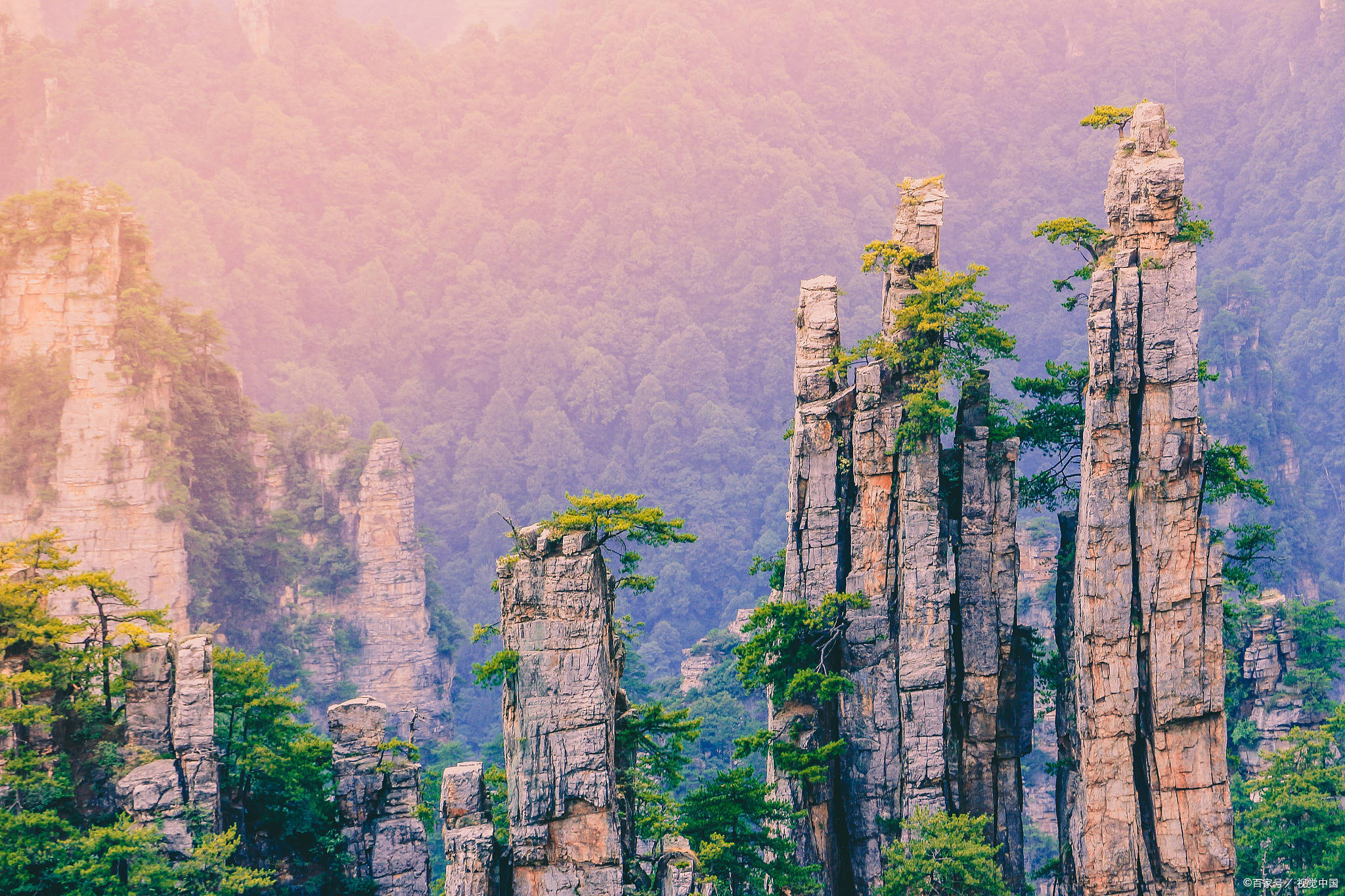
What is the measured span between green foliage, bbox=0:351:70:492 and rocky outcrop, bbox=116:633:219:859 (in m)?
21.8

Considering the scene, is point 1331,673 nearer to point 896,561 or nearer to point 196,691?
point 896,561

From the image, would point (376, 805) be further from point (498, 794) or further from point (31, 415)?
point (31, 415)

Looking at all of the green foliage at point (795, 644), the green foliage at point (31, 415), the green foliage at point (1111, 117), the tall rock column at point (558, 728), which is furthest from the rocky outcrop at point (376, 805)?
the green foliage at point (31, 415)

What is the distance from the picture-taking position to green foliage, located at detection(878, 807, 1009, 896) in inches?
855

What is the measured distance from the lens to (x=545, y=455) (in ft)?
278

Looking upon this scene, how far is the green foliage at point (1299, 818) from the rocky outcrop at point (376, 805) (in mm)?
18747

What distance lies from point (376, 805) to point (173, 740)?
4.60 meters

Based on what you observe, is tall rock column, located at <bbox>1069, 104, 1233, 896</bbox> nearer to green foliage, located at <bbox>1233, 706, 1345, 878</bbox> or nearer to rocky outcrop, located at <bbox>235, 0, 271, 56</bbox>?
green foliage, located at <bbox>1233, 706, 1345, 878</bbox>

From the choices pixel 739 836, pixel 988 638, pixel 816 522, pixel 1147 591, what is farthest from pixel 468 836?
pixel 1147 591

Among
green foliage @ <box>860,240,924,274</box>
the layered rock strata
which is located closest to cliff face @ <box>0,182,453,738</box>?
the layered rock strata

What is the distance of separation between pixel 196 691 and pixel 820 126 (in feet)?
318

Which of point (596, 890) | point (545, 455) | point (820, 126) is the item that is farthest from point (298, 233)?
point (596, 890)

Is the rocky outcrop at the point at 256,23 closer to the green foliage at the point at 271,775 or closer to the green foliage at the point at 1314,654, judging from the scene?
the green foliage at the point at 271,775

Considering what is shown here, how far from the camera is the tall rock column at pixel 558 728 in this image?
20.2 meters
